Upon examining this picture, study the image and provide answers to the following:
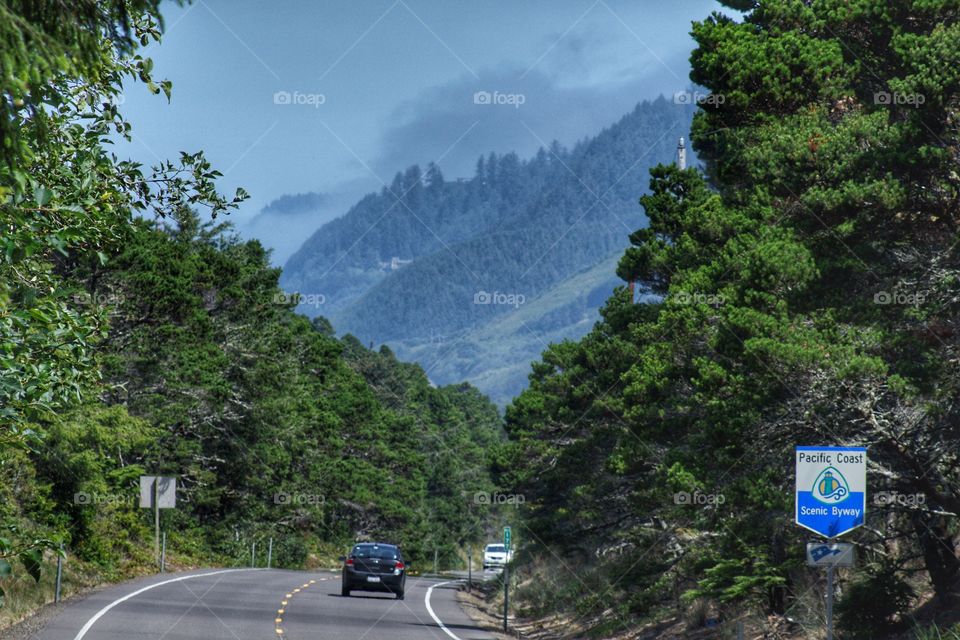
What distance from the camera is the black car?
3625 cm

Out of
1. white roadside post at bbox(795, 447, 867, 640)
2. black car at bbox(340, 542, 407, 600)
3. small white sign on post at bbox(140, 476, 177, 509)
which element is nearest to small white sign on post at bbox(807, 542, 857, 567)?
white roadside post at bbox(795, 447, 867, 640)

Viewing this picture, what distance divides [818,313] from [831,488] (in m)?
6.01

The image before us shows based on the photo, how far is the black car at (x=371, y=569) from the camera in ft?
119

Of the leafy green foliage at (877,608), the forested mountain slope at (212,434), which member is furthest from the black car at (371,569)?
the leafy green foliage at (877,608)

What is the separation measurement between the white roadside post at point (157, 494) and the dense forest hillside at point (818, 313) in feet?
70.7

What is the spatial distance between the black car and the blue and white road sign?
23.4 m

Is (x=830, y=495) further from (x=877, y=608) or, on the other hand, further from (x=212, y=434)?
(x=212, y=434)

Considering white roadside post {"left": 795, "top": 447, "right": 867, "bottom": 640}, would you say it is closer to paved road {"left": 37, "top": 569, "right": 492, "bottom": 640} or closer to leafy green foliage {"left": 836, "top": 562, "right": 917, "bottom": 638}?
leafy green foliage {"left": 836, "top": 562, "right": 917, "bottom": 638}

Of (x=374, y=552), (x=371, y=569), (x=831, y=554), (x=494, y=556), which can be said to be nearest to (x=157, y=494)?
(x=374, y=552)

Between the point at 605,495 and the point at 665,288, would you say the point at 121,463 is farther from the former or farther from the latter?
the point at 665,288

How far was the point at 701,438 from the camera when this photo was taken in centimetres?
2173

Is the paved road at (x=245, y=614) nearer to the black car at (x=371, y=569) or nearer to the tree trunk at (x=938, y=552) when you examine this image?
the black car at (x=371, y=569)

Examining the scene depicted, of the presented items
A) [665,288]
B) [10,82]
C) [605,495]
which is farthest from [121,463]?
[10,82]

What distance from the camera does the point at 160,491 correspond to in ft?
144
